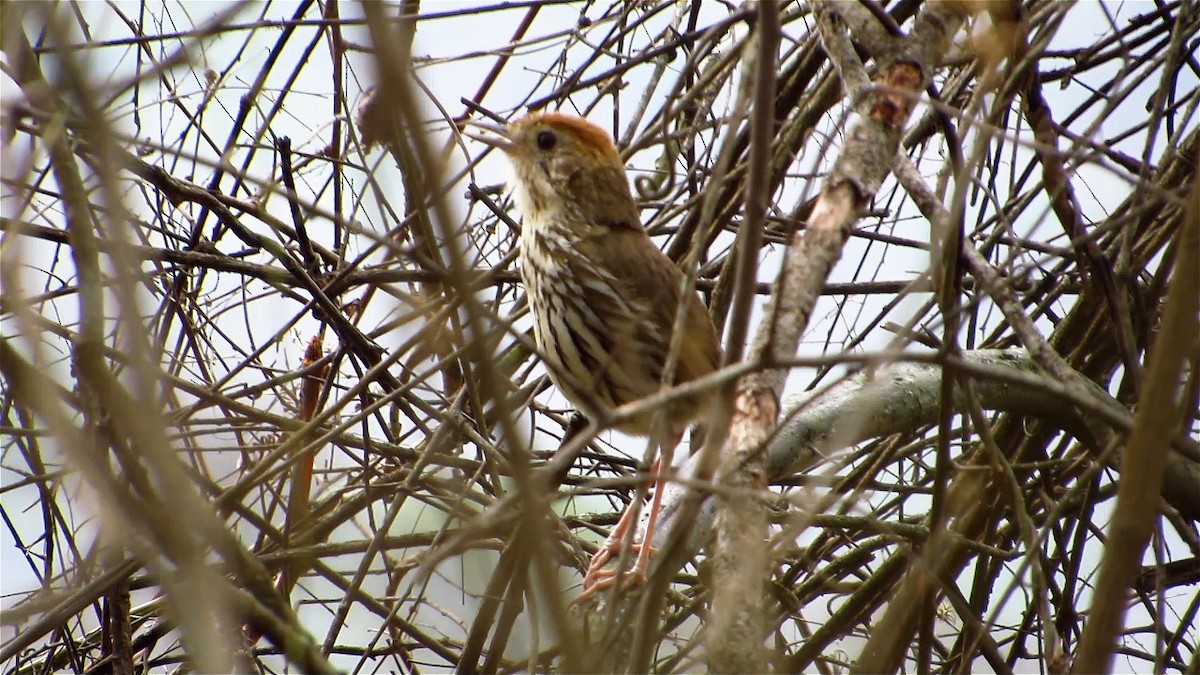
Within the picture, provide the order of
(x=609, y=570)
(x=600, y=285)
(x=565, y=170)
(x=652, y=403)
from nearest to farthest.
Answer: (x=652, y=403), (x=609, y=570), (x=600, y=285), (x=565, y=170)

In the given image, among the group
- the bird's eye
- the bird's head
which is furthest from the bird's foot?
the bird's eye

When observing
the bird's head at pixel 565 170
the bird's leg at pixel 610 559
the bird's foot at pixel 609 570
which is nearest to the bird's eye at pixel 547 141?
the bird's head at pixel 565 170

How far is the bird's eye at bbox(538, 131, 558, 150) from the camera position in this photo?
4.74m

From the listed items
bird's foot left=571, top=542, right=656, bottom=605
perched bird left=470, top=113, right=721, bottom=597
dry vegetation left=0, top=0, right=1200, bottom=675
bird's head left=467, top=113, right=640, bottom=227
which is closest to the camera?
dry vegetation left=0, top=0, right=1200, bottom=675

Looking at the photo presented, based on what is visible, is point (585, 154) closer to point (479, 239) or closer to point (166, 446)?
point (479, 239)

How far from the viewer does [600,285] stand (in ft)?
13.9

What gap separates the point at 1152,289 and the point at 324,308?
2.49 meters

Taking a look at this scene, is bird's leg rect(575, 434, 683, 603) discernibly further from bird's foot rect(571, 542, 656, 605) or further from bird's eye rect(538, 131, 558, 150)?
bird's eye rect(538, 131, 558, 150)

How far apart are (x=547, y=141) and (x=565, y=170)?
0.17m

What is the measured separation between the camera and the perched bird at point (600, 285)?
4047 mm

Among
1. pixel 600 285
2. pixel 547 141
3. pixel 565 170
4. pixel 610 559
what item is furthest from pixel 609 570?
pixel 547 141

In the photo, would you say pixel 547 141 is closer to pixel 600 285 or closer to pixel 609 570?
pixel 600 285

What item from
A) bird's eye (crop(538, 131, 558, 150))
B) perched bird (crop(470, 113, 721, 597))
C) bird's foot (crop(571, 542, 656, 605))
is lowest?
bird's foot (crop(571, 542, 656, 605))

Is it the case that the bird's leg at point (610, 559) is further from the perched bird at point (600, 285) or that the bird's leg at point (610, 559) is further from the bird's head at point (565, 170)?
the bird's head at point (565, 170)
